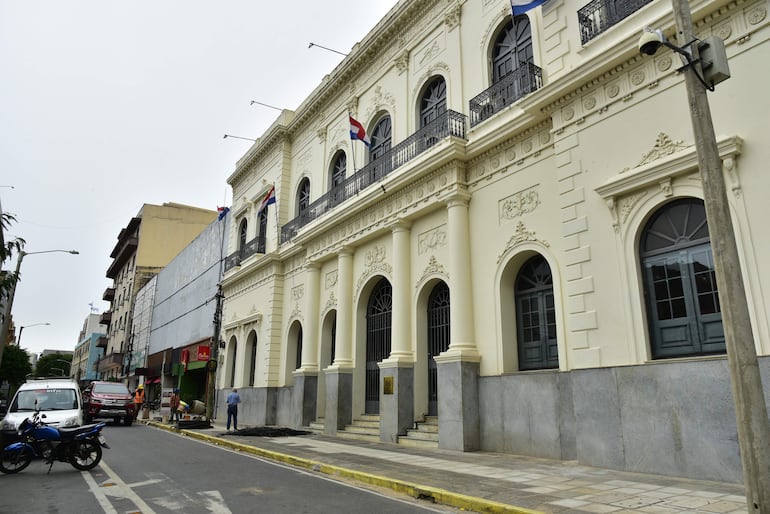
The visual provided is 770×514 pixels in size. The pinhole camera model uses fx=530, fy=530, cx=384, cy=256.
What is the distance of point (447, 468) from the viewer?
933cm

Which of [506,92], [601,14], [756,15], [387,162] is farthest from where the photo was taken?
[387,162]

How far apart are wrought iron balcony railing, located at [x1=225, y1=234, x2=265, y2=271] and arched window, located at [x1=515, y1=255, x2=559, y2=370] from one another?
15.8 m

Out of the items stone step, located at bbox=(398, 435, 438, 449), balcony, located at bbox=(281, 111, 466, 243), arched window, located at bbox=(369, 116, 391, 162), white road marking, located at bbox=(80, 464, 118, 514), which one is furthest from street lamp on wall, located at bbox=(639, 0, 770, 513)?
arched window, located at bbox=(369, 116, 391, 162)

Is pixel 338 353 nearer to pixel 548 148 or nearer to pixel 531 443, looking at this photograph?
pixel 531 443

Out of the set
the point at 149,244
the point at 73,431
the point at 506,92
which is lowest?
the point at 73,431

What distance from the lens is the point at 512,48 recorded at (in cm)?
1352

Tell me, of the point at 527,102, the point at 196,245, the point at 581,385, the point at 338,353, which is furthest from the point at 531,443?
the point at 196,245

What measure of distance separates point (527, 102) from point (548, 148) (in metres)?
1.12

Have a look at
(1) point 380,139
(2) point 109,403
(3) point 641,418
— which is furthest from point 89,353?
(3) point 641,418

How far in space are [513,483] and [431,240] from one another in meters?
8.05

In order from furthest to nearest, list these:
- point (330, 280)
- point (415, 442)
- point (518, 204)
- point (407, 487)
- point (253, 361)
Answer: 1. point (253, 361)
2. point (330, 280)
3. point (415, 442)
4. point (518, 204)
5. point (407, 487)

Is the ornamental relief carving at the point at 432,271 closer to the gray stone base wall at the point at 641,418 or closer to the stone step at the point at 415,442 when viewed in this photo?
the stone step at the point at 415,442

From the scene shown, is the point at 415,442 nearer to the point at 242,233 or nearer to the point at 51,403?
the point at 51,403

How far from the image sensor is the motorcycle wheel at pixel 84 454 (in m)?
9.76
